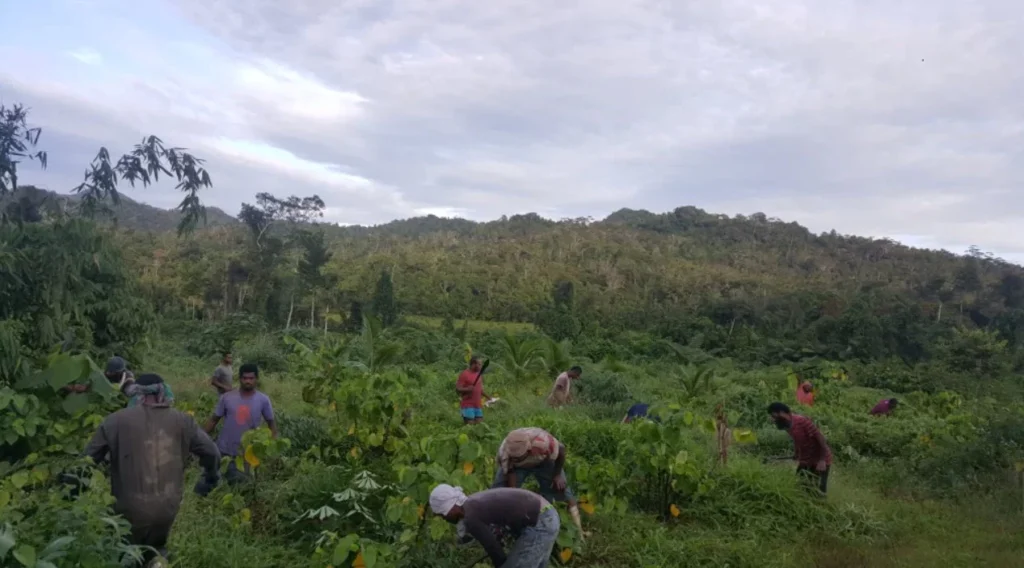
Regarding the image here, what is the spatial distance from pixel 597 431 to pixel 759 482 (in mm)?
1935

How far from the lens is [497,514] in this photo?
3945mm

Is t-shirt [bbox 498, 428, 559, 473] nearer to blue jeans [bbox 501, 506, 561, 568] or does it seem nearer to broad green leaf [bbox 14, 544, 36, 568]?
blue jeans [bbox 501, 506, 561, 568]

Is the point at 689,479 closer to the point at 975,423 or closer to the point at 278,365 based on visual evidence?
the point at 975,423

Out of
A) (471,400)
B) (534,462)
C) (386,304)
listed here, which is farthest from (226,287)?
(534,462)

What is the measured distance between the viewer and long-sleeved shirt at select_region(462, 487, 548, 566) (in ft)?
12.7

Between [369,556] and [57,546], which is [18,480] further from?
[369,556]

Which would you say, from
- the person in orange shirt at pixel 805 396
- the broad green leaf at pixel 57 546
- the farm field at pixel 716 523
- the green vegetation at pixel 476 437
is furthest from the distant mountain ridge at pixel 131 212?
the person in orange shirt at pixel 805 396

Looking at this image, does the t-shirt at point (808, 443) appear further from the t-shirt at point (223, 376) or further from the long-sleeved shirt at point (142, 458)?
the t-shirt at point (223, 376)

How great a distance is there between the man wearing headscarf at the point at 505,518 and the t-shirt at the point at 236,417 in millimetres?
2689

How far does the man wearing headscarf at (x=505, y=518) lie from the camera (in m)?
3.89

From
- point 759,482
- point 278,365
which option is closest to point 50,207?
point 759,482

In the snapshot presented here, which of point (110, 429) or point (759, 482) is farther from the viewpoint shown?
point (759, 482)

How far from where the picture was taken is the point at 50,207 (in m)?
8.02

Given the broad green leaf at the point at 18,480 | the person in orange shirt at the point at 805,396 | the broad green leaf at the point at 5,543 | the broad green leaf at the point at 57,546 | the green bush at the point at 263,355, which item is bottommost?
the green bush at the point at 263,355
